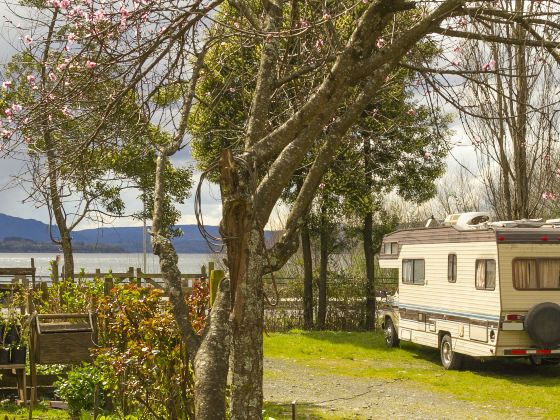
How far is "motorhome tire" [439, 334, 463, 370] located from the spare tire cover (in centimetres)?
241

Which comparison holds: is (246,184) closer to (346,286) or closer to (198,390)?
(198,390)

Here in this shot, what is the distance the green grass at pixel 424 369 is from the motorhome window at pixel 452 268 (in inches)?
77.3

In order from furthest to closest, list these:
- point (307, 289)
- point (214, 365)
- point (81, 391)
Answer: point (307, 289) < point (81, 391) < point (214, 365)

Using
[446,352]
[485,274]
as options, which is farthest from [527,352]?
[446,352]

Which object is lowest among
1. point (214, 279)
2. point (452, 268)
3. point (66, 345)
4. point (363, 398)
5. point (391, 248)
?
point (363, 398)

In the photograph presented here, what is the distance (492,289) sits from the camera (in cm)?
1617

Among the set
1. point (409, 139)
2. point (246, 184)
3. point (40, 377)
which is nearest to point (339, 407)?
point (40, 377)

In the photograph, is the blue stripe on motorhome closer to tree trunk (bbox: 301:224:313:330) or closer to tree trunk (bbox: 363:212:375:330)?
tree trunk (bbox: 363:212:375:330)

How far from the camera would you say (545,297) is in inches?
635

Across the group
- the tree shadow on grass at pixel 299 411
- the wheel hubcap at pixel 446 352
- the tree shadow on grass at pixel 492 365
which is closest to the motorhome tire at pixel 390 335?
the tree shadow on grass at pixel 492 365

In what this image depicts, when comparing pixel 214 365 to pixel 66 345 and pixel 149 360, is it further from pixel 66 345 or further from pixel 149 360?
pixel 66 345

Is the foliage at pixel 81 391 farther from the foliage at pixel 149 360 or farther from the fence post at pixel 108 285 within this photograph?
the fence post at pixel 108 285

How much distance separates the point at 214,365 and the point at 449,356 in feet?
41.1

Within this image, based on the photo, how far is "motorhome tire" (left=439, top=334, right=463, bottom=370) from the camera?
17797mm
